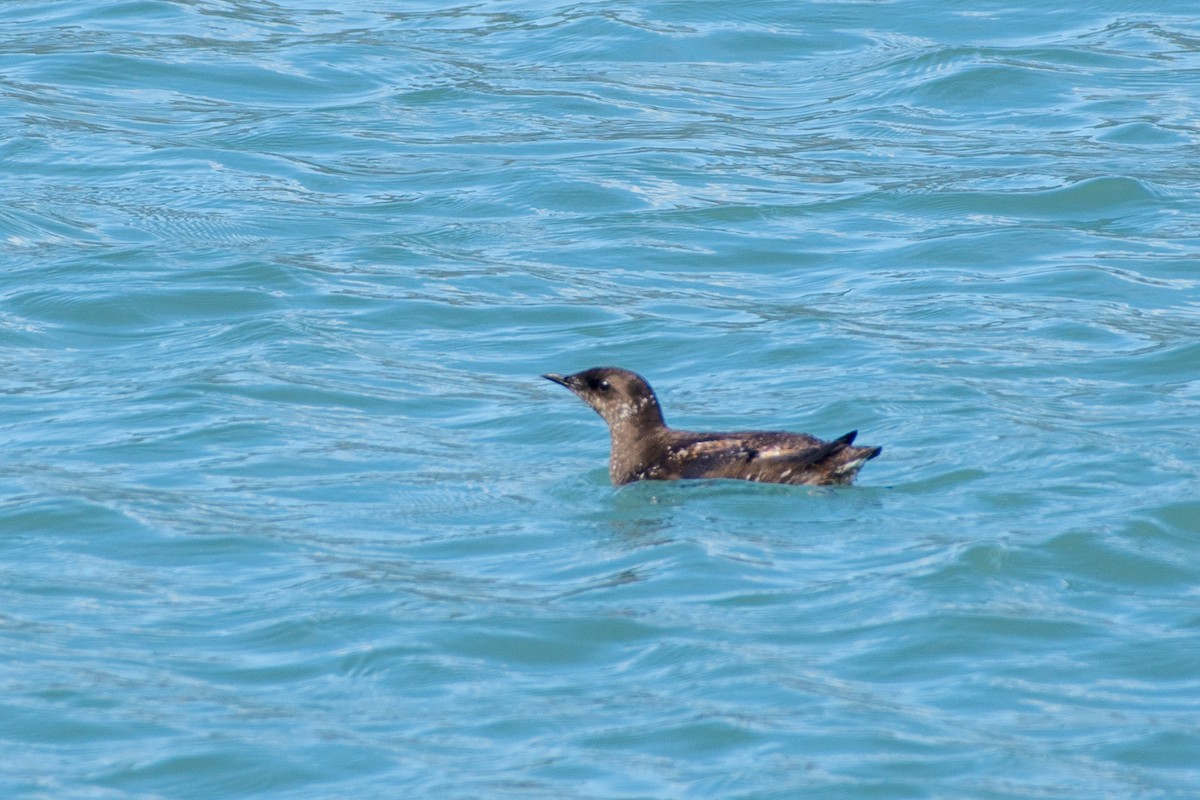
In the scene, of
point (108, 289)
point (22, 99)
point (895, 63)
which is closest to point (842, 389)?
point (108, 289)

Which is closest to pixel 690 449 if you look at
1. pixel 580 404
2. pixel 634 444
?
pixel 634 444

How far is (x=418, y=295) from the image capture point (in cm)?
1369

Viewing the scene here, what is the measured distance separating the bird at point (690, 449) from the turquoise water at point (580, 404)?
136 millimetres

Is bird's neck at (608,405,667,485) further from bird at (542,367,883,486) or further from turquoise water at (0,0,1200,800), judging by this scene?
turquoise water at (0,0,1200,800)

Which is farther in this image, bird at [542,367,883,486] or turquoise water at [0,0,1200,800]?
bird at [542,367,883,486]

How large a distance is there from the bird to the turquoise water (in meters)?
0.14

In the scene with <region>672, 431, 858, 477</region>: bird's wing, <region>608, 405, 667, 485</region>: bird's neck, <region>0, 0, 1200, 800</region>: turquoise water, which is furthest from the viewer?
<region>608, 405, 667, 485</region>: bird's neck

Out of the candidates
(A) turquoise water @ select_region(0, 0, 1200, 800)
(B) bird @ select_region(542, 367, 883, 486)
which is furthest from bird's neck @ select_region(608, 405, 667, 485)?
(A) turquoise water @ select_region(0, 0, 1200, 800)

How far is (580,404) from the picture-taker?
468 inches

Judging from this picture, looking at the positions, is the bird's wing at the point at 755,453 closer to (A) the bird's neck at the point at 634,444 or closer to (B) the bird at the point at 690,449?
(B) the bird at the point at 690,449

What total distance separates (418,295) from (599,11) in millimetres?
8085

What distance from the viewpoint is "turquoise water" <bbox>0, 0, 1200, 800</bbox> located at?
713cm

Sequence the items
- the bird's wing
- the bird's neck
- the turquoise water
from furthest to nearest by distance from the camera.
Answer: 1. the bird's neck
2. the bird's wing
3. the turquoise water

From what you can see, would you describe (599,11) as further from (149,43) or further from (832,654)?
(832,654)
